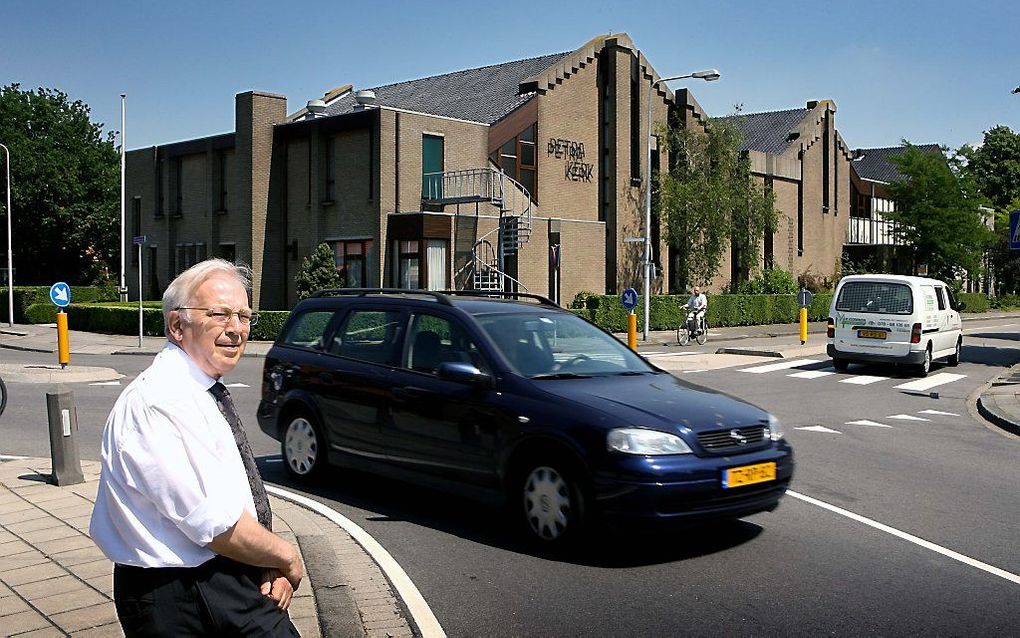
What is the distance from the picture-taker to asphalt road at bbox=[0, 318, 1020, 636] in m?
5.19

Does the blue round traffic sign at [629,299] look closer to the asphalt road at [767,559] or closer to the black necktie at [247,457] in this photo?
the asphalt road at [767,559]

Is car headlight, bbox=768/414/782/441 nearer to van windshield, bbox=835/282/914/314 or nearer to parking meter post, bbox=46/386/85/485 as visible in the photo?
parking meter post, bbox=46/386/85/485

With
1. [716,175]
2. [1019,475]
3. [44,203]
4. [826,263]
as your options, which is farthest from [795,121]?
[1019,475]

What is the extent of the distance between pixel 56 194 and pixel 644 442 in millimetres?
54846

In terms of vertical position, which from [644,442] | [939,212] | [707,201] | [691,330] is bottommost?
[691,330]

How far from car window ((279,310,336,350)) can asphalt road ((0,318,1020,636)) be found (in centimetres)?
121

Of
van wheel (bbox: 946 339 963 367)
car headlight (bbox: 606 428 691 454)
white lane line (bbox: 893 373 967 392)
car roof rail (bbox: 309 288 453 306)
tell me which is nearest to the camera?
car headlight (bbox: 606 428 691 454)

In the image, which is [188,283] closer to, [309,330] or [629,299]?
[309,330]

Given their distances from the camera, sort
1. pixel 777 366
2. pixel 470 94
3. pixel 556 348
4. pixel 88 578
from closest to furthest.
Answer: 1. pixel 88 578
2. pixel 556 348
3. pixel 777 366
4. pixel 470 94

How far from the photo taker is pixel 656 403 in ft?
21.4

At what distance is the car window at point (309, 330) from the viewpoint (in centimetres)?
870

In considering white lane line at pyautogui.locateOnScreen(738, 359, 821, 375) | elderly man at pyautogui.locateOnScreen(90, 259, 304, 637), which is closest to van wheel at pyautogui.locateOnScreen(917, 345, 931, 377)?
white lane line at pyautogui.locateOnScreen(738, 359, 821, 375)

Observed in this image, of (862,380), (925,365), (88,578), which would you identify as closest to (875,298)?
(862,380)

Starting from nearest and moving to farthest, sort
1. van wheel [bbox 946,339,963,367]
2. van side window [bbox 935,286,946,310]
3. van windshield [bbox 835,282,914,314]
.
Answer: van windshield [bbox 835,282,914,314] → van side window [bbox 935,286,946,310] → van wheel [bbox 946,339,963,367]
